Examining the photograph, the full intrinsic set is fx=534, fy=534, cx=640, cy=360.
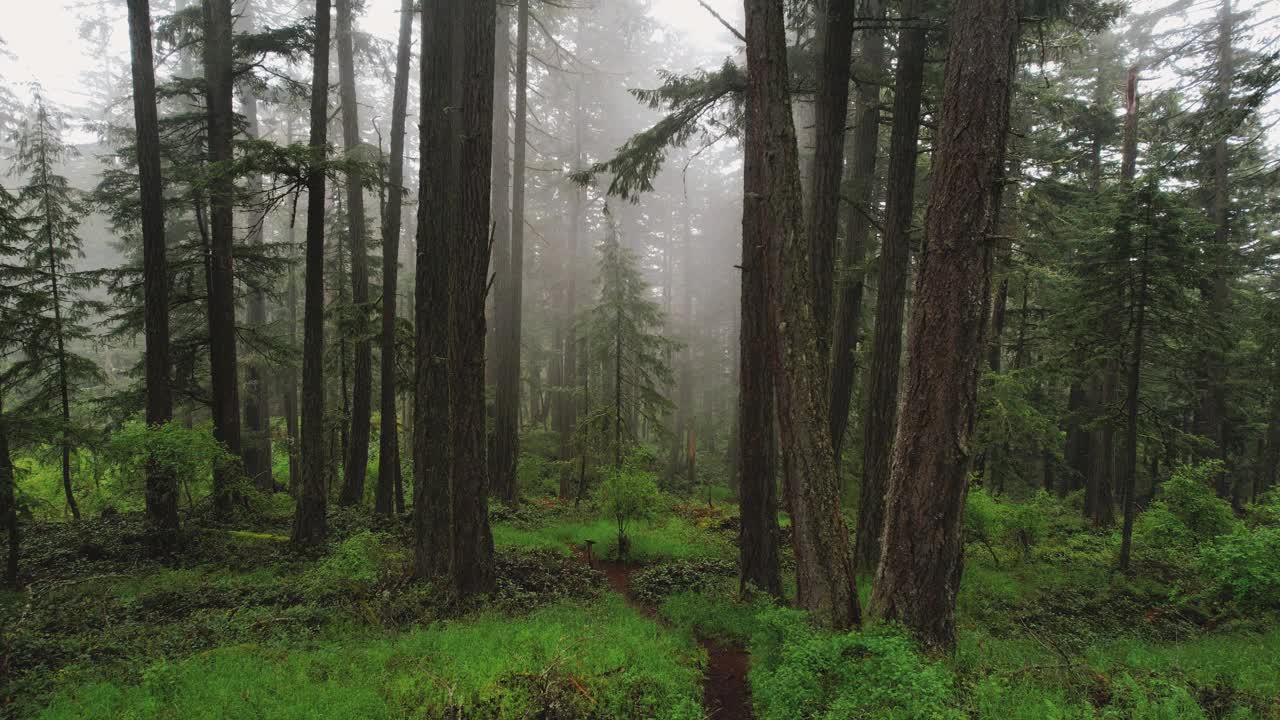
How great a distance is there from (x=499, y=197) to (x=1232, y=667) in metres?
15.9

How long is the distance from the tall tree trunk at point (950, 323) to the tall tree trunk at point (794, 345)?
557mm

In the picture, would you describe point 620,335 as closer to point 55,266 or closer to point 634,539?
point 634,539

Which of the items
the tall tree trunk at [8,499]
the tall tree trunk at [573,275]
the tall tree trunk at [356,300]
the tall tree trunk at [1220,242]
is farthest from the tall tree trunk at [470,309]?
the tall tree trunk at [1220,242]

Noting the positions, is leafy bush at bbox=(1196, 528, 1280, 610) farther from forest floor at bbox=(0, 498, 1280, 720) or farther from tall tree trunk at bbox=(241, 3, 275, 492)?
tall tree trunk at bbox=(241, 3, 275, 492)

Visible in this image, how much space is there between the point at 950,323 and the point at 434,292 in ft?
20.7

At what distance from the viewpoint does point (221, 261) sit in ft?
35.8

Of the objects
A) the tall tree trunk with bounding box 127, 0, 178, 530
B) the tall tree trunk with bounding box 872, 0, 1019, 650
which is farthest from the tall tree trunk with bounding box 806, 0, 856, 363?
the tall tree trunk with bounding box 127, 0, 178, 530

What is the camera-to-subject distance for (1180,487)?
991 cm

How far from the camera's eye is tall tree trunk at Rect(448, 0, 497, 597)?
709 cm

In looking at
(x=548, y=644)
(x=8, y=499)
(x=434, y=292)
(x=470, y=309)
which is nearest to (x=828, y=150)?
(x=470, y=309)

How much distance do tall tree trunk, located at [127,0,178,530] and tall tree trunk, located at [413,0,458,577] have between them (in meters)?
5.22

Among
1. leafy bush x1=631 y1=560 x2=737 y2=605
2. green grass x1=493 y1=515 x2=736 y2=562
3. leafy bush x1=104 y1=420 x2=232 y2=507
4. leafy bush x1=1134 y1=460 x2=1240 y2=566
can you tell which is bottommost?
green grass x1=493 y1=515 x2=736 y2=562

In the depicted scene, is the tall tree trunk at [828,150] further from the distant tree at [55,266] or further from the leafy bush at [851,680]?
the distant tree at [55,266]

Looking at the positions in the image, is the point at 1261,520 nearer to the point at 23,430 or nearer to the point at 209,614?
the point at 209,614
